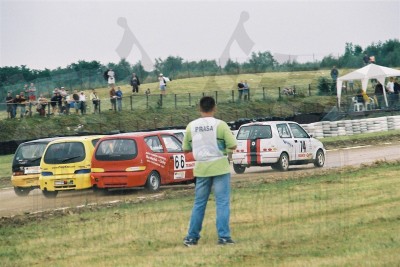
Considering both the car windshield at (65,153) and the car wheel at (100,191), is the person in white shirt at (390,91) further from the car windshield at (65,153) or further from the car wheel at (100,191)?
the car windshield at (65,153)

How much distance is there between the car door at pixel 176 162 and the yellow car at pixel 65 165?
5.95 feet

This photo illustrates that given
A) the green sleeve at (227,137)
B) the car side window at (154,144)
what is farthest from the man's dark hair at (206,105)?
the car side window at (154,144)

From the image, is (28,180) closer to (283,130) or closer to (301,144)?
(283,130)

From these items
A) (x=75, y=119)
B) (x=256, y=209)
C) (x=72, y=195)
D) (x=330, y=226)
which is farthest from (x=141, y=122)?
(x=330, y=226)

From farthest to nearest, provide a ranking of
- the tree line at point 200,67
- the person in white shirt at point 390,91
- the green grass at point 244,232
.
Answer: the tree line at point 200,67, the person in white shirt at point 390,91, the green grass at point 244,232

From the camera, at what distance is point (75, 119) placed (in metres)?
44.0

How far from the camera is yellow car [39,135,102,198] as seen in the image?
2180 centimetres

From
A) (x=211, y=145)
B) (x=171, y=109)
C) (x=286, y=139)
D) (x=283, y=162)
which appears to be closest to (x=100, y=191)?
(x=283, y=162)

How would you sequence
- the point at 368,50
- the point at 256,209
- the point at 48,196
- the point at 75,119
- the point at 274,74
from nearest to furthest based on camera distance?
the point at 256,209, the point at 48,196, the point at 75,119, the point at 274,74, the point at 368,50

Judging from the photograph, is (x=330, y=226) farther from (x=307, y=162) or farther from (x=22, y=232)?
(x=307, y=162)

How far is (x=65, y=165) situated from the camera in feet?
71.9

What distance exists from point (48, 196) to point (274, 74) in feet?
178

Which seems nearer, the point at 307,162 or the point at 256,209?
the point at 256,209

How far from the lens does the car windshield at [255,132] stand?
26.8m
